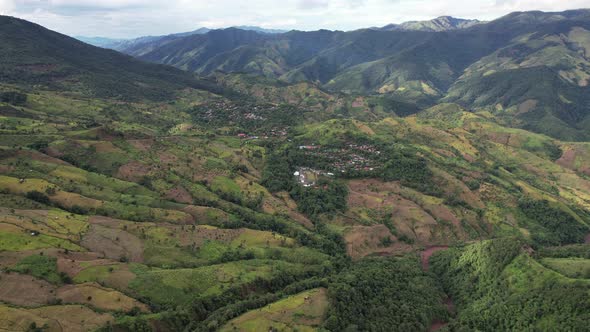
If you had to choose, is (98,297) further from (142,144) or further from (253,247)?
(142,144)

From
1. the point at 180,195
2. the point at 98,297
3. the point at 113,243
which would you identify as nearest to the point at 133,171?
the point at 180,195

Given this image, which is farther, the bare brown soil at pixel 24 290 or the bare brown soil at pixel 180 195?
the bare brown soil at pixel 180 195

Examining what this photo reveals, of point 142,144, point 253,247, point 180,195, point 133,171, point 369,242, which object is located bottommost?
point 369,242

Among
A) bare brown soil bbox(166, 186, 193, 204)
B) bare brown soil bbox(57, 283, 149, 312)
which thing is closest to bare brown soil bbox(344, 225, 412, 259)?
bare brown soil bbox(166, 186, 193, 204)

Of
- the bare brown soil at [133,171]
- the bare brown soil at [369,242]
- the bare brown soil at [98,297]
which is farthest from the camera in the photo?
the bare brown soil at [133,171]

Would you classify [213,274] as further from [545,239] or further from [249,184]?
[545,239]

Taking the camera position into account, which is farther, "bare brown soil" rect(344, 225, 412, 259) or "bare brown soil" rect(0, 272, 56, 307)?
"bare brown soil" rect(344, 225, 412, 259)

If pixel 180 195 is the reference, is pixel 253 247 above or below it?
below

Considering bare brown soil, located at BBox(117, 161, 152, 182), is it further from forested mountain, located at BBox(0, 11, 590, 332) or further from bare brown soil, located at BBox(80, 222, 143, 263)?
bare brown soil, located at BBox(80, 222, 143, 263)

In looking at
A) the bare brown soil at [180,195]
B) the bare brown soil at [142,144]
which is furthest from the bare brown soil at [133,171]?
the bare brown soil at [142,144]

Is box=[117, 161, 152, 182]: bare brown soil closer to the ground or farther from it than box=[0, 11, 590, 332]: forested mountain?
farther from it

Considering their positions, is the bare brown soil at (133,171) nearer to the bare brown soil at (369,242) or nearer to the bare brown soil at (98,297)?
the bare brown soil at (98,297)
